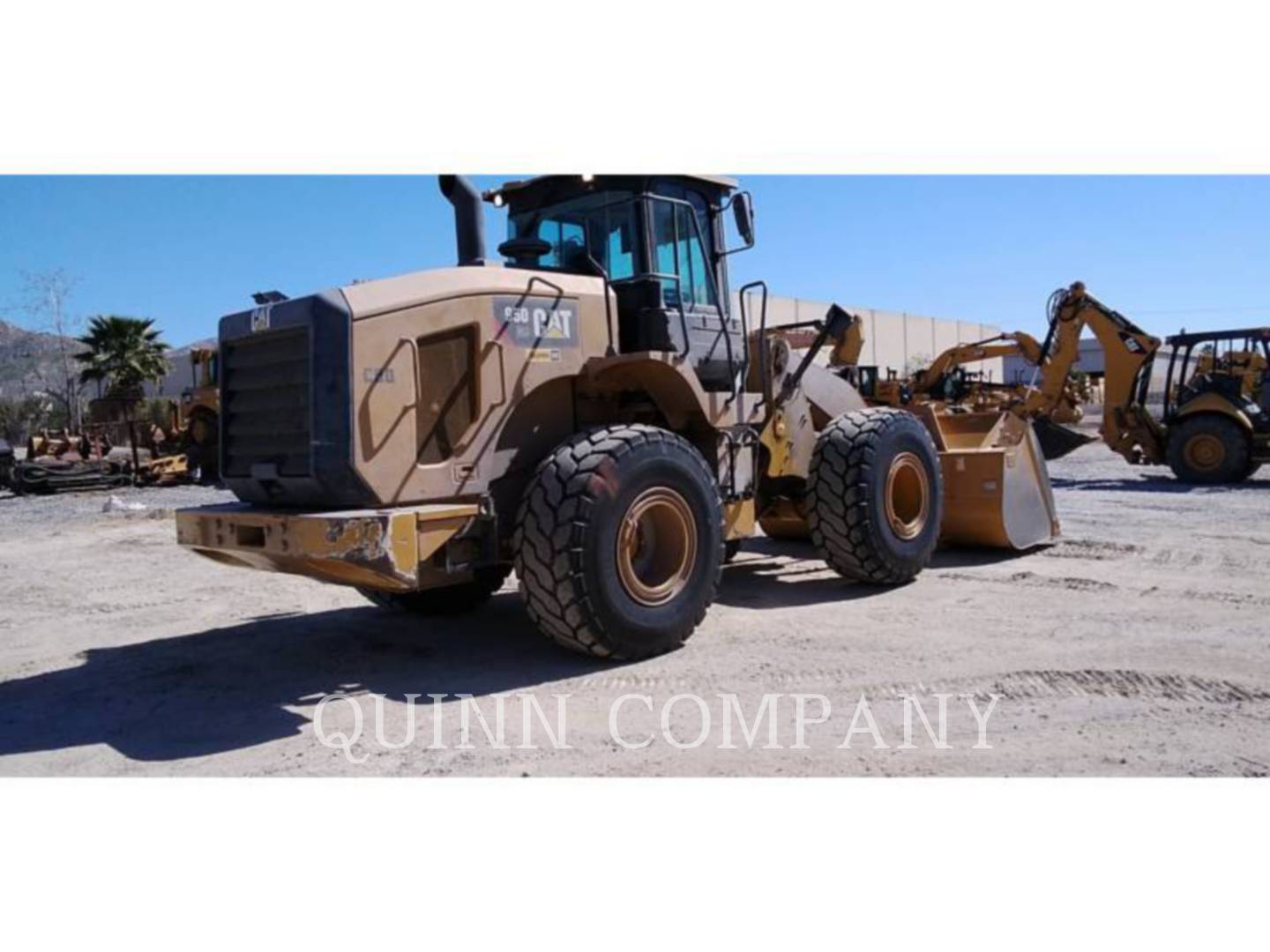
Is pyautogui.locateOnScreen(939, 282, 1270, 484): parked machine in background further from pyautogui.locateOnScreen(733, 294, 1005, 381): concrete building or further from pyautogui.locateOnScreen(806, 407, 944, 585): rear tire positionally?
pyautogui.locateOnScreen(733, 294, 1005, 381): concrete building

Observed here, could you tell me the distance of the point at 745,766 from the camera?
12.4 feet

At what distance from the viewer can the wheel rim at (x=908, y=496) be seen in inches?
284

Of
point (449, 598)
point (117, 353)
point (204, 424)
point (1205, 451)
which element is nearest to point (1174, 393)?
point (1205, 451)

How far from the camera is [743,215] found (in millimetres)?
6383

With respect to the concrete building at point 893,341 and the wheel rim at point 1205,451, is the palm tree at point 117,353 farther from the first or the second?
the wheel rim at point 1205,451

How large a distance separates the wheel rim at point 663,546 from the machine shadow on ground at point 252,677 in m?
0.56

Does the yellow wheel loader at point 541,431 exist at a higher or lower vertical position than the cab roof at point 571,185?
lower

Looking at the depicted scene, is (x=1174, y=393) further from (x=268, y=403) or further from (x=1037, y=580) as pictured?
(x=268, y=403)

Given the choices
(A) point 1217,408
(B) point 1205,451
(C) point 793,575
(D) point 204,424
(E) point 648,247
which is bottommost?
(C) point 793,575

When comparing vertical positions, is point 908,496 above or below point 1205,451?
below

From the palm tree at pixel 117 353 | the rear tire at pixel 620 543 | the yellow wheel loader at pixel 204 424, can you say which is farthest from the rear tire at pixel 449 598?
the palm tree at pixel 117 353

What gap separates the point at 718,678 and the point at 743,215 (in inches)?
121

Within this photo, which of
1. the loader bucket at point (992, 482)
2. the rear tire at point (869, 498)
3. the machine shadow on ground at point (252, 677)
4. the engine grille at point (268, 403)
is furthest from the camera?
the loader bucket at point (992, 482)

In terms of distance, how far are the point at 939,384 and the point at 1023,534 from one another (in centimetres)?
1180
